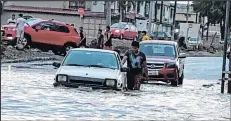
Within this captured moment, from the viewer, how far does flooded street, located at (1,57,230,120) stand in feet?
47.4

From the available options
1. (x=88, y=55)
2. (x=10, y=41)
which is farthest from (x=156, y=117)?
(x=10, y=41)

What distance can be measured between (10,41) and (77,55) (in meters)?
18.0

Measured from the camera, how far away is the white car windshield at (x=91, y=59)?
19469 millimetres

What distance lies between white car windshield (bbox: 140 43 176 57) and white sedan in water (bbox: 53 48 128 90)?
695 centimetres

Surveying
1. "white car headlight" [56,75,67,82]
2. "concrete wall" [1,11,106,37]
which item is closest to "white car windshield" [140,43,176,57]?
"white car headlight" [56,75,67,82]

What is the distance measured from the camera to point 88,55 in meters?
19.8

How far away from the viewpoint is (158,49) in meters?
27.5

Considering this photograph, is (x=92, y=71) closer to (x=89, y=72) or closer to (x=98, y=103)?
(x=89, y=72)

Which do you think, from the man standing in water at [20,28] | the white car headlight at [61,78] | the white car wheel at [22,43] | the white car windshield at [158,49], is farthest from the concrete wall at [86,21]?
the white car headlight at [61,78]

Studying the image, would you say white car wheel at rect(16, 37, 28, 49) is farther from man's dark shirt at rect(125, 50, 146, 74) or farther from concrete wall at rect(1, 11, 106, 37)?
concrete wall at rect(1, 11, 106, 37)

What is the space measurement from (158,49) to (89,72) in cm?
942

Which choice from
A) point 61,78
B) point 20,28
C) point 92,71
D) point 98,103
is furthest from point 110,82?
point 20,28

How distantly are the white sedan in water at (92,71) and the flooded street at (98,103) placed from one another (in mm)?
236

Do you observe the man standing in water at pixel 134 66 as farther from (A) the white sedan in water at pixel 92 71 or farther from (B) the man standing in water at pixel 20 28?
(B) the man standing in water at pixel 20 28
